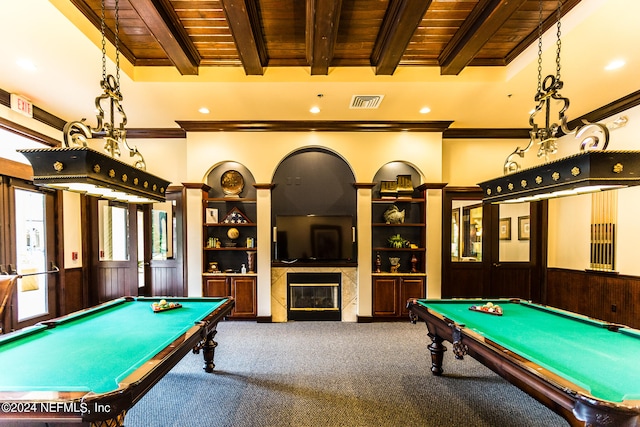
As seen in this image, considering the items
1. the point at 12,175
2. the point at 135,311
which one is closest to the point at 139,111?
the point at 12,175

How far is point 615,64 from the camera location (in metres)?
3.11

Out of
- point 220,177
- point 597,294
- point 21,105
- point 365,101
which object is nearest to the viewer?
point 21,105

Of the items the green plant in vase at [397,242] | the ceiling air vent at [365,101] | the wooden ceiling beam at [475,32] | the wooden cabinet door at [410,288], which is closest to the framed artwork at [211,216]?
the ceiling air vent at [365,101]

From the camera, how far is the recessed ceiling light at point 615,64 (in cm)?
305

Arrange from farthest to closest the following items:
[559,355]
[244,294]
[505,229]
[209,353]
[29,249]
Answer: [505,229] → [244,294] → [29,249] → [209,353] → [559,355]

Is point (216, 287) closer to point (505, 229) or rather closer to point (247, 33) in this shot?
point (247, 33)

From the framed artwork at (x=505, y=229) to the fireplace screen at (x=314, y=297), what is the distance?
3.26m

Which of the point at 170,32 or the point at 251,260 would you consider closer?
the point at 170,32

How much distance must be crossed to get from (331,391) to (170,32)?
3.83 metres

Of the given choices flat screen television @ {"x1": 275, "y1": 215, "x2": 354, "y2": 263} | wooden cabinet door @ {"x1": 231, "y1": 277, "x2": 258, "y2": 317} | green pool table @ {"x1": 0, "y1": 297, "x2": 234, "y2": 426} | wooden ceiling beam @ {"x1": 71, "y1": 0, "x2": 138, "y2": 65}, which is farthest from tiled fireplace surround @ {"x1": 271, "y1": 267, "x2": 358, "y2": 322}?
wooden ceiling beam @ {"x1": 71, "y1": 0, "x2": 138, "y2": 65}

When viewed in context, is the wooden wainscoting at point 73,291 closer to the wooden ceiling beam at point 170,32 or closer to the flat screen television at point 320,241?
the flat screen television at point 320,241

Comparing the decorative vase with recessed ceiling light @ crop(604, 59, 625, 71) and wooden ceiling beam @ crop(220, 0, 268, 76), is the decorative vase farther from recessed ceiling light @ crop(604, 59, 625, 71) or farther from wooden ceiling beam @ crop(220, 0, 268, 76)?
recessed ceiling light @ crop(604, 59, 625, 71)

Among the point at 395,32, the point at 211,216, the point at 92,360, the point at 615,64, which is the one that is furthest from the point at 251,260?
the point at 615,64

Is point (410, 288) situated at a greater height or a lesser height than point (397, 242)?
lesser
